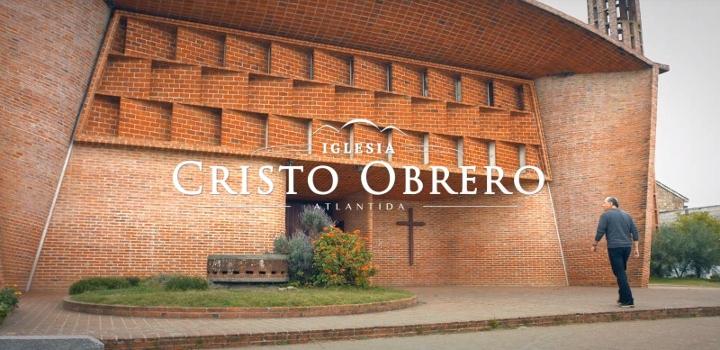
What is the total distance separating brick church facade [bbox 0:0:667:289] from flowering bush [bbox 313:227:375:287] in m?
2.43

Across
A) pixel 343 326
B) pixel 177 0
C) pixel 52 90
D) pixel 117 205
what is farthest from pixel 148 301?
pixel 177 0

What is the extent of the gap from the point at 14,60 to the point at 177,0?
12.7ft

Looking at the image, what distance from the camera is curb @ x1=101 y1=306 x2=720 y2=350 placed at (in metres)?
5.89

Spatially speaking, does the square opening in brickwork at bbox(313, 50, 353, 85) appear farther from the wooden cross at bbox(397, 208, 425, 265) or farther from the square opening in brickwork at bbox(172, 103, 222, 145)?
the wooden cross at bbox(397, 208, 425, 265)

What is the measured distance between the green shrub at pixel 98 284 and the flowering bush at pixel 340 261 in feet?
12.0

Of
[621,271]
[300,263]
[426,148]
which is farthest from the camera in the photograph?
[426,148]

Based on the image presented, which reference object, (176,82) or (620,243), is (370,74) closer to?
(176,82)

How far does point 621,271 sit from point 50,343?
7884 mm

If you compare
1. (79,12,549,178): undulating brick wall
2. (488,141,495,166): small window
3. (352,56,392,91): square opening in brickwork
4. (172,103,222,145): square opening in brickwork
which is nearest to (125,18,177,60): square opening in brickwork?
(79,12,549,178): undulating brick wall

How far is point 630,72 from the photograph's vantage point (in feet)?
56.5

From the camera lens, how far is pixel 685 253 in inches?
976

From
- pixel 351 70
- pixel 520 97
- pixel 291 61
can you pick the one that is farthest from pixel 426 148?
pixel 291 61

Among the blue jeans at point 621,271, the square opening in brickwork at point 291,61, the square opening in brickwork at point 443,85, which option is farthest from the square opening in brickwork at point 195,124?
the blue jeans at point 621,271

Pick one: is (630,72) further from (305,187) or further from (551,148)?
(305,187)
